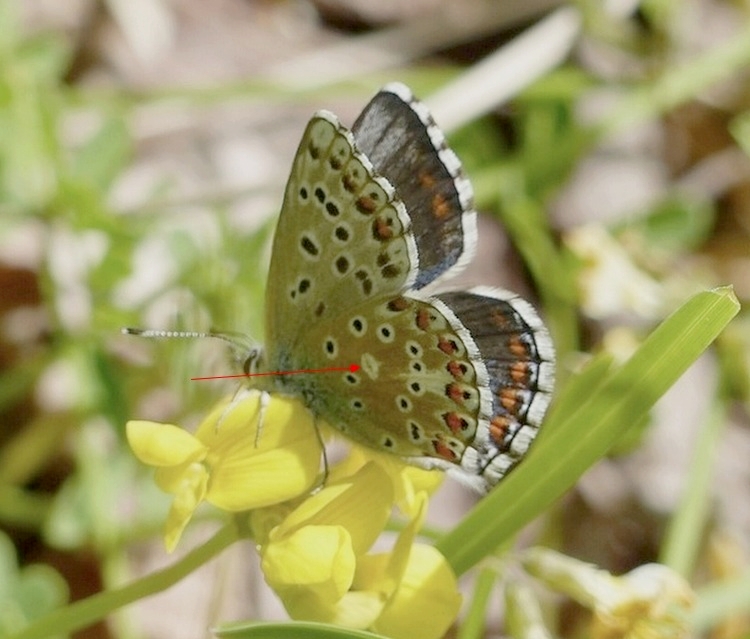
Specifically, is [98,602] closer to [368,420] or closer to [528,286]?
[368,420]

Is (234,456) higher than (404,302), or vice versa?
(404,302)

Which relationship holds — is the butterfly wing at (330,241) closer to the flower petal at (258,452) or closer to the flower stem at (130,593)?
the flower petal at (258,452)

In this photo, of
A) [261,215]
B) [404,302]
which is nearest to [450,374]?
[404,302]

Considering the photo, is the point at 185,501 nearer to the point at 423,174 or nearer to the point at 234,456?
the point at 234,456

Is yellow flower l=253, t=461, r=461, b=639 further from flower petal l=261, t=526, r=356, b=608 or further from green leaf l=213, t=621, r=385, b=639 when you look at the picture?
green leaf l=213, t=621, r=385, b=639

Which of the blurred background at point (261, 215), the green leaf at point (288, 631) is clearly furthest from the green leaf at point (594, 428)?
the blurred background at point (261, 215)

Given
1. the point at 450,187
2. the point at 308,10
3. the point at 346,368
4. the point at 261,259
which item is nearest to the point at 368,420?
the point at 346,368
